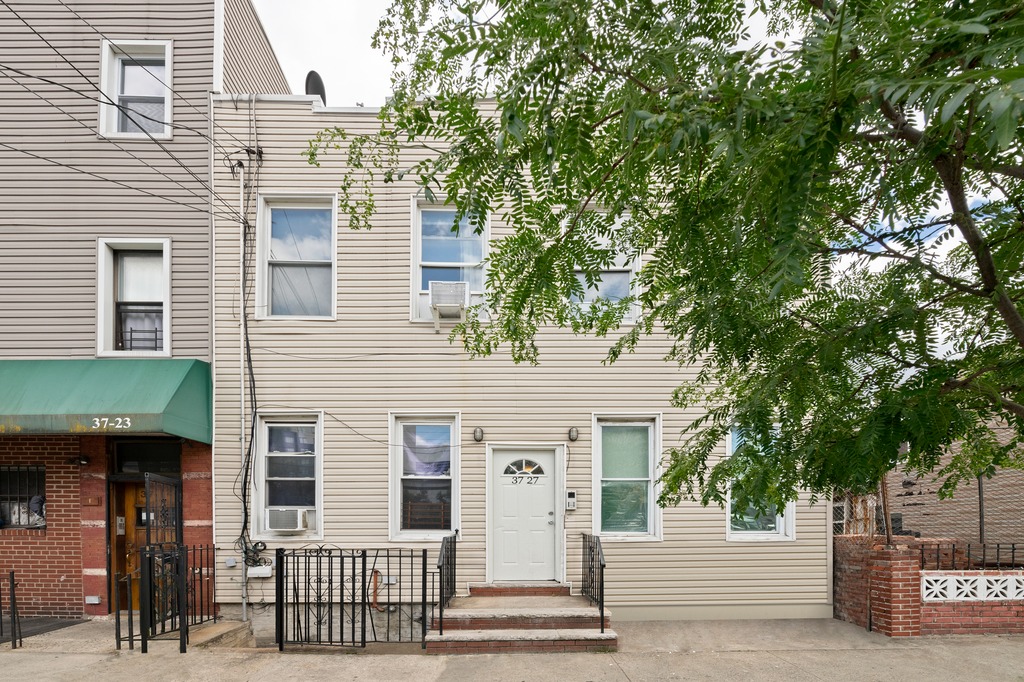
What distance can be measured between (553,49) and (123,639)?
322 inches

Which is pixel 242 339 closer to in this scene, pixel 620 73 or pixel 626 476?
pixel 626 476

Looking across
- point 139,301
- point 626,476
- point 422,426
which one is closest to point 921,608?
point 626,476

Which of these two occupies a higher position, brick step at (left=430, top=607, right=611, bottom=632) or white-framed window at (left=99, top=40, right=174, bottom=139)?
white-framed window at (left=99, top=40, right=174, bottom=139)

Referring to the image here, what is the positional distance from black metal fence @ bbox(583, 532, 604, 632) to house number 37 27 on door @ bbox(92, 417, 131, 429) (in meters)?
5.97

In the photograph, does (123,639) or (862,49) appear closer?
(862,49)

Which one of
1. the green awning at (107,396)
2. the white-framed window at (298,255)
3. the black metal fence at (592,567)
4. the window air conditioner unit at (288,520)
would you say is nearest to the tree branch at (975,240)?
the black metal fence at (592,567)

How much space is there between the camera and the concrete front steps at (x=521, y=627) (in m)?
6.64

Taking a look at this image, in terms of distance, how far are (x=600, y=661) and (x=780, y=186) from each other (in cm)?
559

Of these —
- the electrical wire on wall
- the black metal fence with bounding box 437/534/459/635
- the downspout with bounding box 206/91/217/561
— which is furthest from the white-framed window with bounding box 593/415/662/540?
the downspout with bounding box 206/91/217/561

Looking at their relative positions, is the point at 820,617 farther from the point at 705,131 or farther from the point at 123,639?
the point at 123,639

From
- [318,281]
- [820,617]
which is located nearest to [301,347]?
[318,281]

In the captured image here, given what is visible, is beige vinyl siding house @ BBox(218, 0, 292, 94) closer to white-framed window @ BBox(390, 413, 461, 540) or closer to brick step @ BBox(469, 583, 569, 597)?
white-framed window @ BBox(390, 413, 461, 540)

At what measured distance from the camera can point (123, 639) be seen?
7.09m

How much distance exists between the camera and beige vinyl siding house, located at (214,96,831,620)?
819 cm
